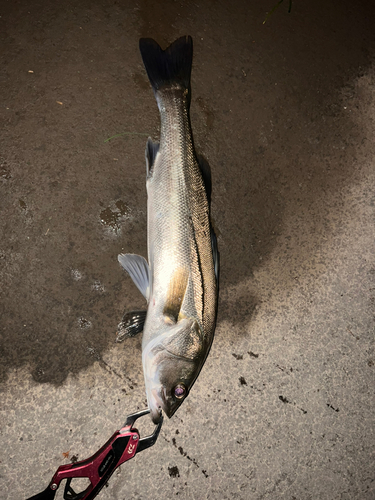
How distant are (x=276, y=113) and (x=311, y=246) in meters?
1.41

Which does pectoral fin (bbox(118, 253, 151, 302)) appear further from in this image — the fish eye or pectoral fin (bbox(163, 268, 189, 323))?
the fish eye

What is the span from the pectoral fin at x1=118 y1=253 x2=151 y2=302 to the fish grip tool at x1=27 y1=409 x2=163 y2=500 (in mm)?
1016

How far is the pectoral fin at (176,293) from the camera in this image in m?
2.29

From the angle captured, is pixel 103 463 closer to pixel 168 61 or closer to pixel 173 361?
pixel 173 361

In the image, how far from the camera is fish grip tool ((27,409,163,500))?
7.91 feet

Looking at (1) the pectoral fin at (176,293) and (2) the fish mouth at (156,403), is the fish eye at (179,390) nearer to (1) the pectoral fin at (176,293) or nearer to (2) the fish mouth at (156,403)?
(2) the fish mouth at (156,403)

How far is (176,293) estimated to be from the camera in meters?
2.30

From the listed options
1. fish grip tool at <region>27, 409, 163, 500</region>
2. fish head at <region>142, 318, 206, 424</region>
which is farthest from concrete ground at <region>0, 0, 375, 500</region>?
fish head at <region>142, 318, 206, 424</region>

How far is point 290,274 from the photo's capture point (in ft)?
10.00

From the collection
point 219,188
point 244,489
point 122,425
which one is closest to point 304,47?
point 219,188

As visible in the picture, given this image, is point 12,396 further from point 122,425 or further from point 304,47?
point 304,47

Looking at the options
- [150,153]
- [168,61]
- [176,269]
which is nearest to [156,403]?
[176,269]

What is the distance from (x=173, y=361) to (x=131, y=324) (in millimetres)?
529

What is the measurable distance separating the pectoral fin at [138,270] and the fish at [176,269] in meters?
0.04
